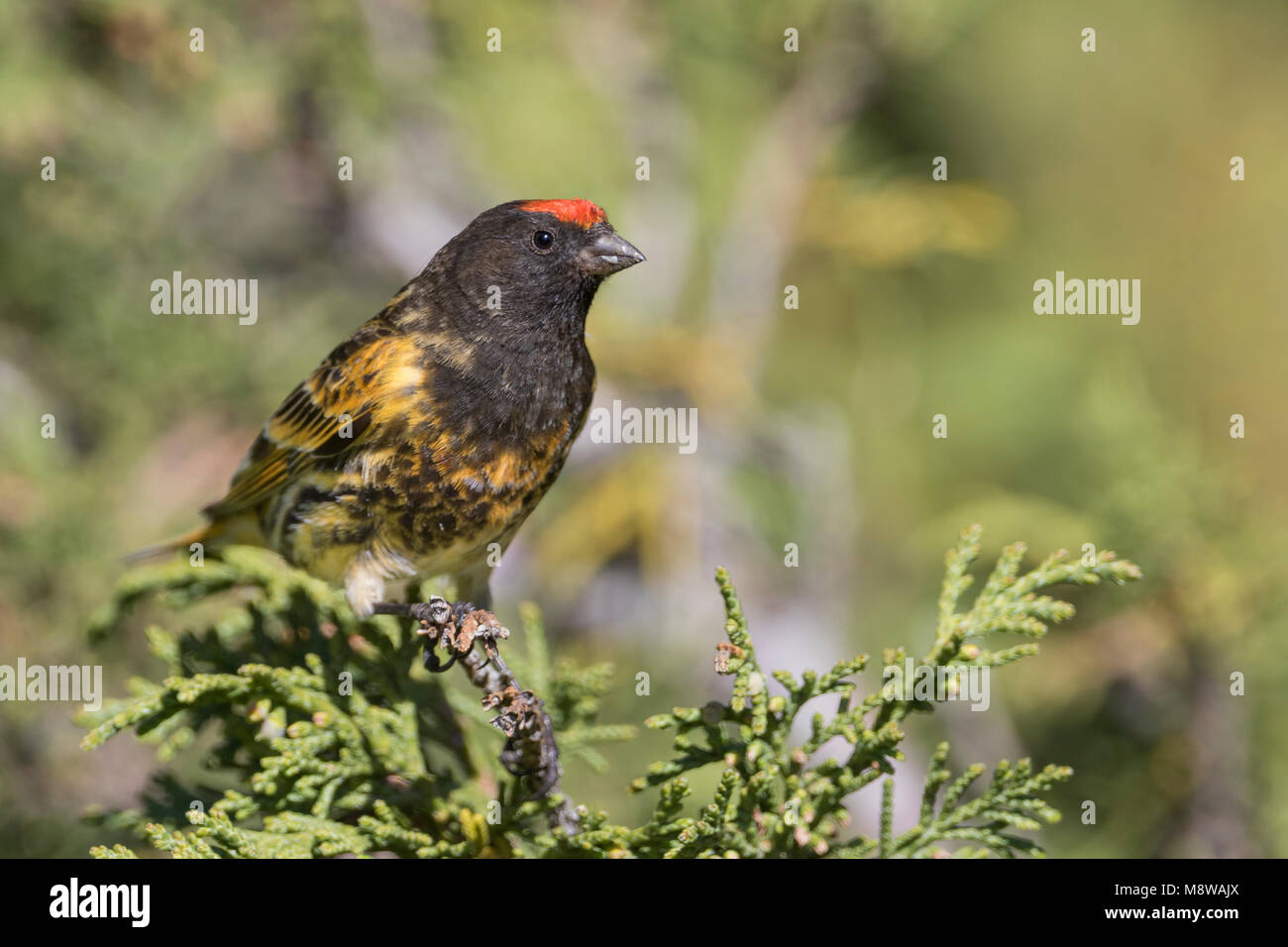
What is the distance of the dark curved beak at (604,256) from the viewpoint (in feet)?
10.1

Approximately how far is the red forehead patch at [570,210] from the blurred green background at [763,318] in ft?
6.01

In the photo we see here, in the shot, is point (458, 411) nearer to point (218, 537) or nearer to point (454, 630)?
point (454, 630)

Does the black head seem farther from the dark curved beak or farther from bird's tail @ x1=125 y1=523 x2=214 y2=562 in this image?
bird's tail @ x1=125 y1=523 x2=214 y2=562

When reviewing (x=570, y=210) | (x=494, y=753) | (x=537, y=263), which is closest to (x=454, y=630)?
(x=494, y=753)

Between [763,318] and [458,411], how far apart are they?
8.96 feet

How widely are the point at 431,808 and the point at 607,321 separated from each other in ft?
9.90

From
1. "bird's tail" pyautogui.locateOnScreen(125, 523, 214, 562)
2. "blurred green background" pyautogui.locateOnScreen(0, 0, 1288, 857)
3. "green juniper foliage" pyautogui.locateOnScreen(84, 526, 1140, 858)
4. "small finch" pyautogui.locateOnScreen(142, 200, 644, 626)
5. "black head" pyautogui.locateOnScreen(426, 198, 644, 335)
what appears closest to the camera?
"green juniper foliage" pyautogui.locateOnScreen(84, 526, 1140, 858)

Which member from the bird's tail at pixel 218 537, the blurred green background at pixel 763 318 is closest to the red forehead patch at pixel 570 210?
the bird's tail at pixel 218 537

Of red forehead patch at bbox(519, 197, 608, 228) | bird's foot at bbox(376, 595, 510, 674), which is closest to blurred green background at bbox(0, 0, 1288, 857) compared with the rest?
bird's foot at bbox(376, 595, 510, 674)

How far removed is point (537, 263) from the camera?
3094 millimetres

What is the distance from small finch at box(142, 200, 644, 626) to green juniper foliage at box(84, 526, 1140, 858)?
0.23m

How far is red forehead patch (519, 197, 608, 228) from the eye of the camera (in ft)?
10.2

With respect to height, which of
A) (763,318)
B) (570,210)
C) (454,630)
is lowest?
(454,630)

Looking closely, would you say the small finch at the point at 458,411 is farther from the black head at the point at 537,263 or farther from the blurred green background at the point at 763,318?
the blurred green background at the point at 763,318
